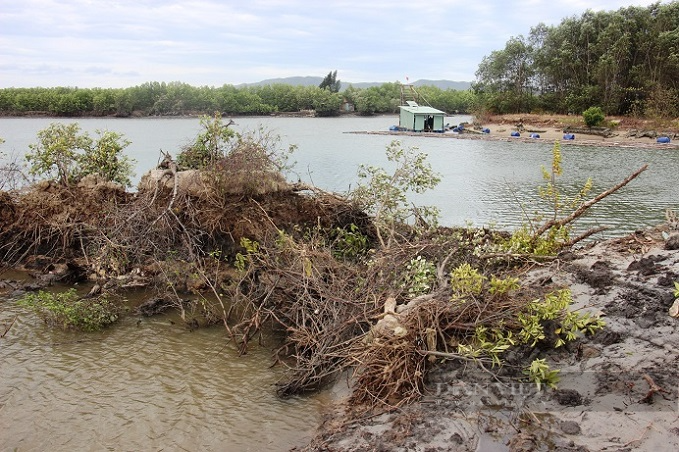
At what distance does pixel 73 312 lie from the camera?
8367 millimetres

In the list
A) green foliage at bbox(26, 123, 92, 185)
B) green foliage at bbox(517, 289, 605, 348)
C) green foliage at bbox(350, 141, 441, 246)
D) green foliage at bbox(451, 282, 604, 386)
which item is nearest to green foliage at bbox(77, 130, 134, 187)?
green foliage at bbox(26, 123, 92, 185)

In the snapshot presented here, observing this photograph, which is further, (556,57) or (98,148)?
(556,57)

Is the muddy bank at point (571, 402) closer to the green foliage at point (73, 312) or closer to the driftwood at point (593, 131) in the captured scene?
the green foliage at point (73, 312)

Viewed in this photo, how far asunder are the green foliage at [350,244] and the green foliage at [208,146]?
2946mm

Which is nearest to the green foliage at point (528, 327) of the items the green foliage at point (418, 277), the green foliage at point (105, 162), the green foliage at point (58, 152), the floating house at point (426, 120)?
the green foliage at point (418, 277)

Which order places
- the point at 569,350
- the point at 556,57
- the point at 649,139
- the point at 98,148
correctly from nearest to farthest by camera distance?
1. the point at 569,350
2. the point at 98,148
3. the point at 649,139
4. the point at 556,57

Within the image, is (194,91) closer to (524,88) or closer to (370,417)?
(524,88)

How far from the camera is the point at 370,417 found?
18.1 feet

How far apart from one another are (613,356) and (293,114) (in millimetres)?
93684

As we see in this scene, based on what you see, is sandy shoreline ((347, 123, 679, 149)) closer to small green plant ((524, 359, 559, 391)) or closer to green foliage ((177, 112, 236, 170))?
green foliage ((177, 112, 236, 170))

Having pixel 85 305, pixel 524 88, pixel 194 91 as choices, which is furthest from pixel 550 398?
pixel 194 91

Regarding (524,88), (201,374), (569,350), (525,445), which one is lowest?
(201,374)

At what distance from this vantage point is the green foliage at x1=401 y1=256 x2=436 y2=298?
704 centimetres

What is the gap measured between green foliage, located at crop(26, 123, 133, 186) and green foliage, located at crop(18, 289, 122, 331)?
13.3 feet
